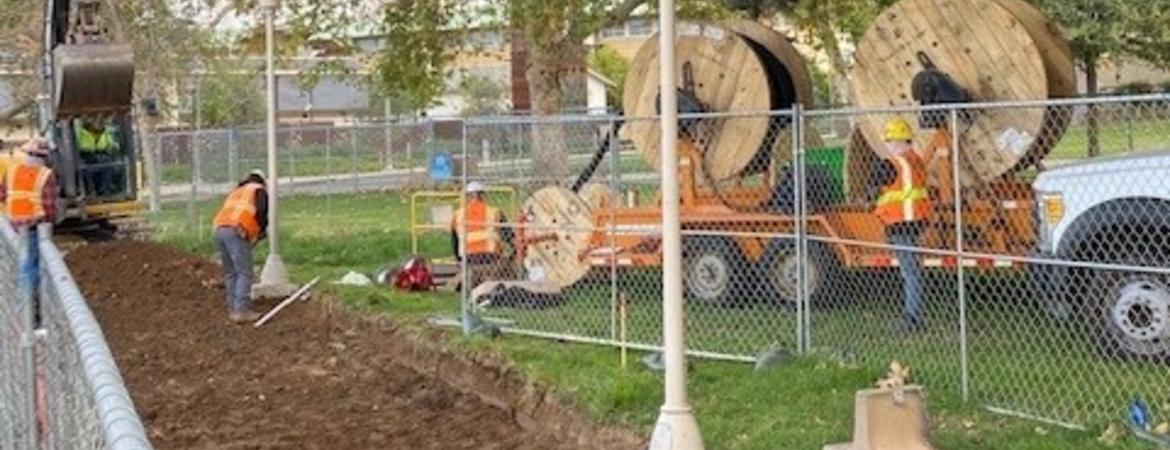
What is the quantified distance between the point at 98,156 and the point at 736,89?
12.6 metres

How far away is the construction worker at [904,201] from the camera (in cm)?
1283

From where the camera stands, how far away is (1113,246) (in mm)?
11562

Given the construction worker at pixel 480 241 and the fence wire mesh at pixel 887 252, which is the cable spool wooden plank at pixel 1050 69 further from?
the construction worker at pixel 480 241

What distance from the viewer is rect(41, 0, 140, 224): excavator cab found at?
23.0m

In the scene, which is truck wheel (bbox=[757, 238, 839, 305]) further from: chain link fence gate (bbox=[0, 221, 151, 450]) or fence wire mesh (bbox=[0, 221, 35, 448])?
fence wire mesh (bbox=[0, 221, 35, 448])

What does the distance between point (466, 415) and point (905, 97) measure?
4.79 m

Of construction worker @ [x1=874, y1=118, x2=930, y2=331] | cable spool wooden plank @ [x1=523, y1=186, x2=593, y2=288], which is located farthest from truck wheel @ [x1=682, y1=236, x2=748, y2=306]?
construction worker @ [x1=874, y1=118, x2=930, y2=331]

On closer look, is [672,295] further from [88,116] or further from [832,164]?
[88,116]

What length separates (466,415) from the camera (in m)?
13.2

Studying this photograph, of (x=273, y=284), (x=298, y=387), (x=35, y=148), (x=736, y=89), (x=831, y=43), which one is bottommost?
(x=298, y=387)

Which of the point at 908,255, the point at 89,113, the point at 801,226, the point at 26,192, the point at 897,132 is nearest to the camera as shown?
the point at 801,226

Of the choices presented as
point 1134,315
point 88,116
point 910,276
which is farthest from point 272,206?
point 1134,315

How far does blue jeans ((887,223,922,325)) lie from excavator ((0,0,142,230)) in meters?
12.8

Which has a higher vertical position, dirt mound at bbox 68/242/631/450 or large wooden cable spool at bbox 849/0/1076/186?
large wooden cable spool at bbox 849/0/1076/186
